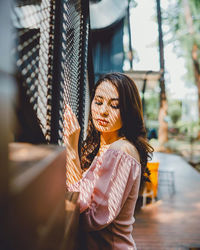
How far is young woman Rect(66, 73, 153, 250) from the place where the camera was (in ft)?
2.98

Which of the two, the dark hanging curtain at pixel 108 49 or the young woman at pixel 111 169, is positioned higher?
the dark hanging curtain at pixel 108 49

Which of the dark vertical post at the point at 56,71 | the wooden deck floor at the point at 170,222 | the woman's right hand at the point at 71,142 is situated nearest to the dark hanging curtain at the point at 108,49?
the wooden deck floor at the point at 170,222

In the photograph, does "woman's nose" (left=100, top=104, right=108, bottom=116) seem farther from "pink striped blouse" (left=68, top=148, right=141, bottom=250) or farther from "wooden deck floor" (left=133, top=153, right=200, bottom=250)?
"wooden deck floor" (left=133, top=153, right=200, bottom=250)

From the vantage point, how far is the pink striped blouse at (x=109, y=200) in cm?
90

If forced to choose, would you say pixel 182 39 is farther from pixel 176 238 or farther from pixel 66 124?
pixel 66 124

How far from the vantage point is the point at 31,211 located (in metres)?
0.29

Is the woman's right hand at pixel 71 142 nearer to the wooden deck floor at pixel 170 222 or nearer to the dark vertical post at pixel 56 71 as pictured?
the dark vertical post at pixel 56 71

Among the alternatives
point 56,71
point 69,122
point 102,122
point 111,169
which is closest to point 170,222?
point 102,122

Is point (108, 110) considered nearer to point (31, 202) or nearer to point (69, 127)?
point (69, 127)

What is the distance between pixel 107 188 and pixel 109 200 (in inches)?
1.9

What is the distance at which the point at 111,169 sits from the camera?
96 cm

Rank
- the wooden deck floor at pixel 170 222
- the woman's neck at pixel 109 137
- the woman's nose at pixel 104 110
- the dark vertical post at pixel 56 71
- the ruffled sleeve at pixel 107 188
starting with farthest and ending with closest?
the wooden deck floor at pixel 170 222
the woman's neck at pixel 109 137
the woman's nose at pixel 104 110
the ruffled sleeve at pixel 107 188
the dark vertical post at pixel 56 71

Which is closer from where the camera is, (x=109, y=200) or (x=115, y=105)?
(x=109, y=200)

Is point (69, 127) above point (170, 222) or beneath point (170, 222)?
above
